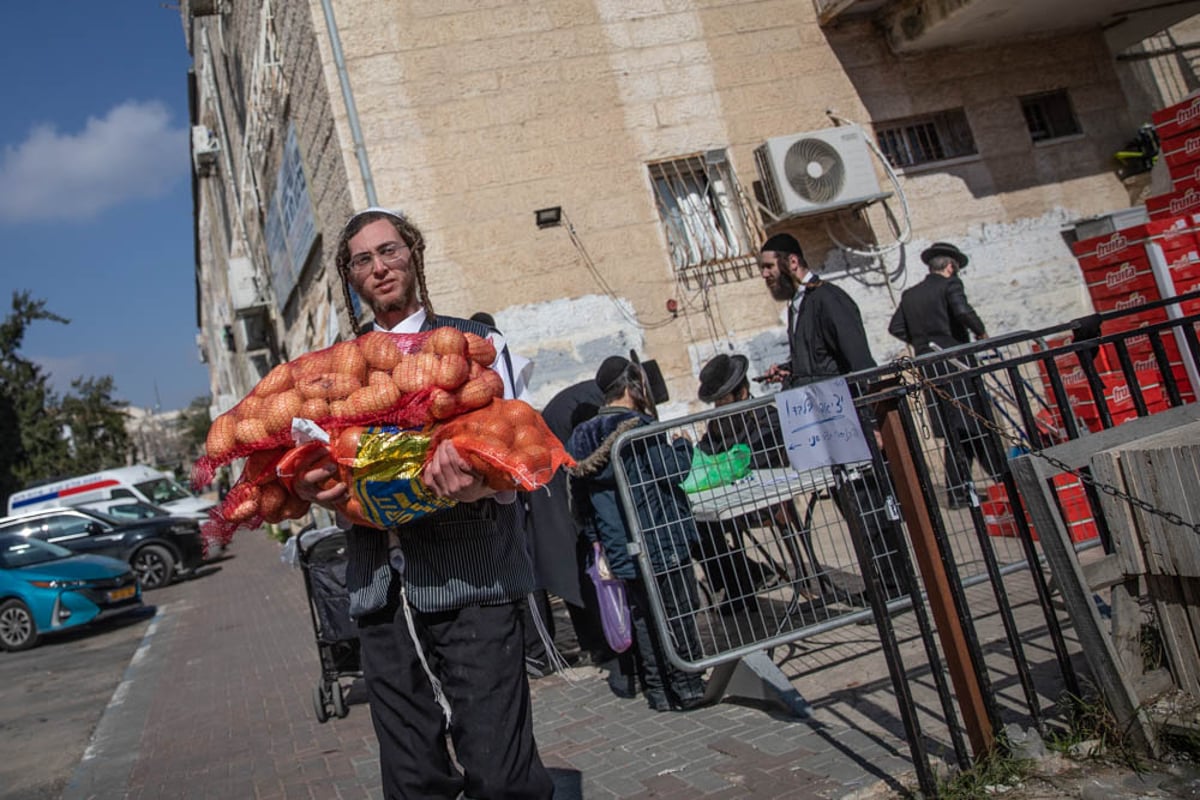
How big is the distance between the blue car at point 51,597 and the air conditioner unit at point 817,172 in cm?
1000

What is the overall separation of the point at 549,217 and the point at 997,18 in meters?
5.69

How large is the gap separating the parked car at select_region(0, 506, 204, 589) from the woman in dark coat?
43.8ft

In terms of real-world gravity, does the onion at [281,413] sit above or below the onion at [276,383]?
below

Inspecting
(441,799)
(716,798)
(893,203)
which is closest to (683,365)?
(893,203)

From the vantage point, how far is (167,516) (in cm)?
1744

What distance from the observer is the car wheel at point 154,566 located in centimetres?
1630

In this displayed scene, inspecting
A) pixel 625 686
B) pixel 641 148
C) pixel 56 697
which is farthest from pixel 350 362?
pixel 641 148

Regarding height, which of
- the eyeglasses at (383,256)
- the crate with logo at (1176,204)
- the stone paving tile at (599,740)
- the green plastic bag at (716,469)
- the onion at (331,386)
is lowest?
the stone paving tile at (599,740)

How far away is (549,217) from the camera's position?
31.7 feet

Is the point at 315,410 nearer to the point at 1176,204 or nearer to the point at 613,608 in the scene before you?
the point at 613,608

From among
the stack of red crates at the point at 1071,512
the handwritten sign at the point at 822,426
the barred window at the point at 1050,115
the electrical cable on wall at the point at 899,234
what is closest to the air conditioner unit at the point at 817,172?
the electrical cable on wall at the point at 899,234

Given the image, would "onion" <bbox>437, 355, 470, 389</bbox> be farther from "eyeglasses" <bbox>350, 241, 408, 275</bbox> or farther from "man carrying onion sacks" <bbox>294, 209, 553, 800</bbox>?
"eyeglasses" <bbox>350, 241, 408, 275</bbox>

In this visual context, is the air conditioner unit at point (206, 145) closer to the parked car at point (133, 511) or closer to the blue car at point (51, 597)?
the parked car at point (133, 511)

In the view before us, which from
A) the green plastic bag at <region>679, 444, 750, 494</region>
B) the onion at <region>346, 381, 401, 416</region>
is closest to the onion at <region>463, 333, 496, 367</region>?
the onion at <region>346, 381, 401, 416</region>
